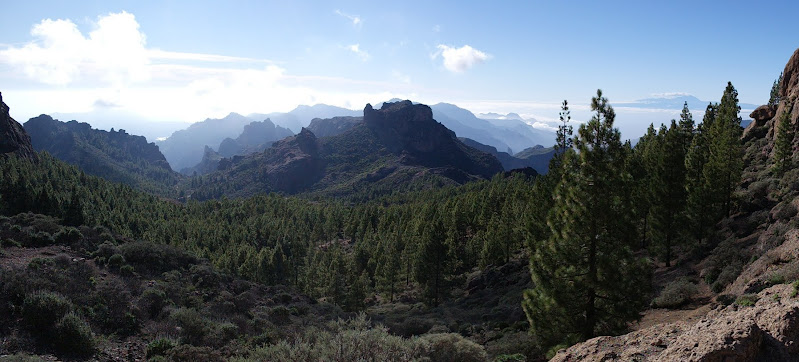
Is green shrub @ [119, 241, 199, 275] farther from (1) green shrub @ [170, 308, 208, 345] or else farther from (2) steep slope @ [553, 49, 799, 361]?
(2) steep slope @ [553, 49, 799, 361]

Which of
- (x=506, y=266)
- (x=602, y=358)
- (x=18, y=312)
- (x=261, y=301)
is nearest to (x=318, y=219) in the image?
(x=506, y=266)

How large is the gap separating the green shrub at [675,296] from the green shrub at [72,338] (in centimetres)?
2604

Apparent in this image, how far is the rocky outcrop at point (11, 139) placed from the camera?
376 feet

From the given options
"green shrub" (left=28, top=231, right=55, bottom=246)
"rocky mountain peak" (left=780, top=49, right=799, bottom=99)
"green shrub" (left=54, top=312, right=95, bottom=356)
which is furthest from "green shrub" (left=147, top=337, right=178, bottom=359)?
"rocky mountain peak" (left=780, top=49, right=799, bottom=99)

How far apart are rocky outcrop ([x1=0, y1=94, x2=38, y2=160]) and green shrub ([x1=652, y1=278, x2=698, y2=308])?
158 meters

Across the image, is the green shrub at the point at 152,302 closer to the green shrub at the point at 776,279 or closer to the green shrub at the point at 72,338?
the green shrub at the point at 72,338

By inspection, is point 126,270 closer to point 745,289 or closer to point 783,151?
point 745,289

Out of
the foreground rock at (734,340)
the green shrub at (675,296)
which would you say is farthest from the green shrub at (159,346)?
the green shrub at (675,296)

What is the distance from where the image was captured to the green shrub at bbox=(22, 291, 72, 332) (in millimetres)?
15375

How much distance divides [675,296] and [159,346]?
2464cm

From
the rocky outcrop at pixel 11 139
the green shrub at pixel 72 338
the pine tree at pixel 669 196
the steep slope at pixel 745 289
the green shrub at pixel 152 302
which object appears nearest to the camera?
the steep slope at pixel 745 289

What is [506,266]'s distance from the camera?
46.0 m

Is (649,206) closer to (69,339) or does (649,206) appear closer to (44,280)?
(69,339)

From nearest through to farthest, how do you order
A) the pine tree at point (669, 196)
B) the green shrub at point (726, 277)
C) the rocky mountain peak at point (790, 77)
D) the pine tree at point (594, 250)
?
1. the pine tree at point (594, 250)
2. the green shrub at point (726, 277)
3. the pine tree at point (669, 196)
4. the rocky mountain peak at point (790, 77)
